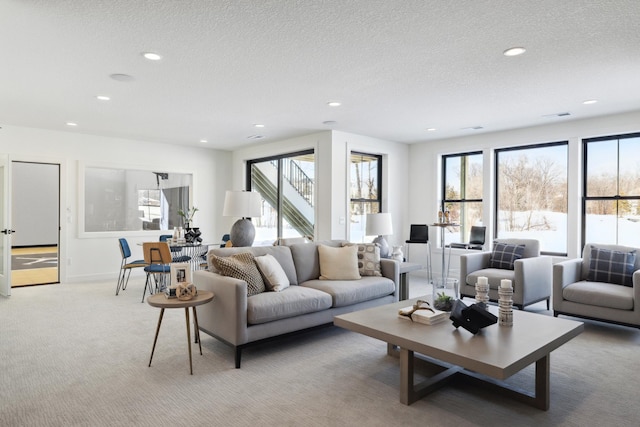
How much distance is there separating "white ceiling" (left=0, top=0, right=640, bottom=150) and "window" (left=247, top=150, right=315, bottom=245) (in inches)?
63.4

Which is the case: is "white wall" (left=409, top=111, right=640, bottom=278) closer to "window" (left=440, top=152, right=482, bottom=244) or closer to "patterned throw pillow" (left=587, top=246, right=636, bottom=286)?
"window" (left=440, top=152, right=482, bottom=244)

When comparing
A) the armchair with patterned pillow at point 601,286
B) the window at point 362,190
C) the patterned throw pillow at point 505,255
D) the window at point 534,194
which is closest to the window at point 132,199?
the window at point 362,190

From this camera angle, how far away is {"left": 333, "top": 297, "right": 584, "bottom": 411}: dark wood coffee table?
220 centimetres

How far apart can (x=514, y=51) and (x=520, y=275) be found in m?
2.57

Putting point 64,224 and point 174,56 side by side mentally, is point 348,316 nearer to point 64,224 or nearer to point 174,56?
point 174,56

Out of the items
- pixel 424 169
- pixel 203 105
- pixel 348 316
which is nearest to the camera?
pixel 348 316

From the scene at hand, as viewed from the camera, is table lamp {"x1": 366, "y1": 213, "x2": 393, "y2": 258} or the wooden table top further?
table lamp {"x1": 366, "y1": 213, "x2": 393, "y2": 258}

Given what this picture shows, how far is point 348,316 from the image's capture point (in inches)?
118

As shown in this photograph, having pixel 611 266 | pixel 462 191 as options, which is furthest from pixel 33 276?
pixel 611 266

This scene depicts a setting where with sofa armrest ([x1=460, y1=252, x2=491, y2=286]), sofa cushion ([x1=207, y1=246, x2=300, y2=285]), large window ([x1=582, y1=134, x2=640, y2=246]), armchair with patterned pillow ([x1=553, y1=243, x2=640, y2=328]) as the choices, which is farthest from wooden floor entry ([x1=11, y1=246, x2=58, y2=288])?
large window ([x1=582, y1=134, x2=640, y2=246])

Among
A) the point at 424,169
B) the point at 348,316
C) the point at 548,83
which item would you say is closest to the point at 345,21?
the point at 348,316

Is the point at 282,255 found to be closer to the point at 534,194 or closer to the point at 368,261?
the point at 368,261

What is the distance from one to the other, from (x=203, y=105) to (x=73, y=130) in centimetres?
314

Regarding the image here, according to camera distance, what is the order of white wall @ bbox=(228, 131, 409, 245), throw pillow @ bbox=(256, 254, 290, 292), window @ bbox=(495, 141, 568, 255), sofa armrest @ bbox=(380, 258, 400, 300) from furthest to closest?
white wall @ bbox=(228, 131, 409, 245) → window @ bbox=(495, 141, 568, 255) → sofa armrest @ bbox=(380, 258, 400, 300) → throw pillow @ bbox=(256, 254, 290, 292)
